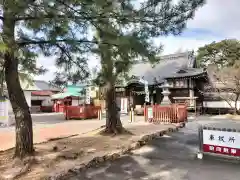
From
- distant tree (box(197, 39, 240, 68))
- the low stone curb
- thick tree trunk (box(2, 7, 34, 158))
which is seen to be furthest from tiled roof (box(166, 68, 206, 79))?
thick tree trunk (box(2, 7, 34, 158))

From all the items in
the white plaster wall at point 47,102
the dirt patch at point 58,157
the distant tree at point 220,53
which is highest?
the distant tree at point 220,53

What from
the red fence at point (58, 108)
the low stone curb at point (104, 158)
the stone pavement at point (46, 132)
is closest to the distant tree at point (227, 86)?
the stone pavement at point (46, 132)

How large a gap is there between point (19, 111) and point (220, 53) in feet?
103

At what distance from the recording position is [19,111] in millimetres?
5285

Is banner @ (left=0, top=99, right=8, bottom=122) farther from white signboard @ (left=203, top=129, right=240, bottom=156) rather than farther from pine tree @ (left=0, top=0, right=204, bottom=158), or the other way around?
white signboard @ (left=203, top=129, right=240, bottom=156)

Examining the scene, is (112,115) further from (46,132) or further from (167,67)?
(167,67)

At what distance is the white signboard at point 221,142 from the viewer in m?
5.81

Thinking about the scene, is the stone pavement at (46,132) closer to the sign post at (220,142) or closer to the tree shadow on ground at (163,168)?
the tree shadow on ground at (163,168)

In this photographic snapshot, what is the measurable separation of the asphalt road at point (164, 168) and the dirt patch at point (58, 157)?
19.6 inches

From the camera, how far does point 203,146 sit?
632 cm

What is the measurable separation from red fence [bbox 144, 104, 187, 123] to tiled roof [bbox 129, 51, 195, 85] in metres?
9.76

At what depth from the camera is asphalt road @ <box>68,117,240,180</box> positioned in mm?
4723

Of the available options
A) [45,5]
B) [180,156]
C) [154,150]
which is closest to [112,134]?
[154,150]

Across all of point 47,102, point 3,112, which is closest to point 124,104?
point 3,112
